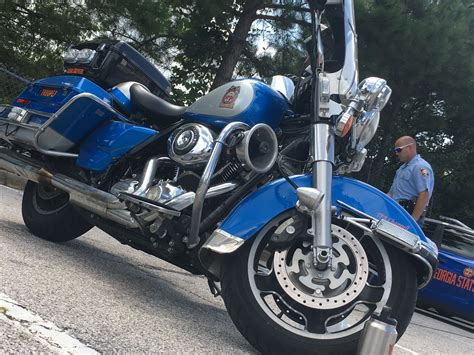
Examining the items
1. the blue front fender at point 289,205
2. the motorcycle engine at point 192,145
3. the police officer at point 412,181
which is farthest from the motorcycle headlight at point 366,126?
the police officer at point 412,181

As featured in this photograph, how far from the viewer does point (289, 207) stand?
2.74 meters

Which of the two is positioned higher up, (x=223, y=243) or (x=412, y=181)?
(x=412, y=181)

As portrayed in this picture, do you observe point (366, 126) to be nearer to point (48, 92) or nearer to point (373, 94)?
point (373, 94)

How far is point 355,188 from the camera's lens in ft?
9.20

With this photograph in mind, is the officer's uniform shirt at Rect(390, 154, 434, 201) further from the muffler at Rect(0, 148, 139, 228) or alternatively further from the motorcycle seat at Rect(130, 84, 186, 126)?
the muffler at Rect(0, 148, 139, 228)

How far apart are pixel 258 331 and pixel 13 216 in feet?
11.5

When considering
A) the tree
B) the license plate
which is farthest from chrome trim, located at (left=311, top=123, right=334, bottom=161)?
the tree

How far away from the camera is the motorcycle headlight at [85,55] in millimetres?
4305

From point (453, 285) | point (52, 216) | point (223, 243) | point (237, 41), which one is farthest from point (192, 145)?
point (237, 41)

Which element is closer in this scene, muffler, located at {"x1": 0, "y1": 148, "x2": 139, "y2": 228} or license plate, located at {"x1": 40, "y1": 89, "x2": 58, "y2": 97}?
muffler, located at {"x1": 0, "y1": 148, "x2": 139, "y2": 228}

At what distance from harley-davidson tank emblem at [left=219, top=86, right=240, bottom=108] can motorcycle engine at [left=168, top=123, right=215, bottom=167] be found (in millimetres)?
174

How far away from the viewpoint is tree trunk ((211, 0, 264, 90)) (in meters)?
9.94

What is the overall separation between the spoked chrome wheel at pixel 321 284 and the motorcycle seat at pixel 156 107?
1.25 m

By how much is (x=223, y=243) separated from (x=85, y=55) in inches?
91.5
